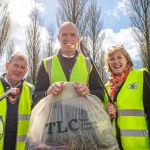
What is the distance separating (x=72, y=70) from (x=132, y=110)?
675 mm

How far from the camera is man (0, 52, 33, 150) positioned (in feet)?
9.00

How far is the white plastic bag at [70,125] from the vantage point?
1.80m

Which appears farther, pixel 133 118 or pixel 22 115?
pixel 22 115

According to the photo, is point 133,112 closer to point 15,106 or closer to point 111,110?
point 111,110

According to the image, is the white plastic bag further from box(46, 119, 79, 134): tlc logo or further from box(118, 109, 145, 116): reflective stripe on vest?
box(118, 109, 145, 116): reflective stripe on vest

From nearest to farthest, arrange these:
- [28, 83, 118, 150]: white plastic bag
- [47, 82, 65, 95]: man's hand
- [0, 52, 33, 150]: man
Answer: [28, 83, 118, 150]: white plastic bag, [47, 82, 65, 95]: man's hand, [0, 52, 33, 150]: man

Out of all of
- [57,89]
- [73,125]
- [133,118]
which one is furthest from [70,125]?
[133,118]

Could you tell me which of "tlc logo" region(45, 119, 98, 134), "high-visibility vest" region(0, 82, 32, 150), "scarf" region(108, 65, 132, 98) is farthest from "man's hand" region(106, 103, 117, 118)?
"high-visibility vest" region(0, 82, 32, 150)

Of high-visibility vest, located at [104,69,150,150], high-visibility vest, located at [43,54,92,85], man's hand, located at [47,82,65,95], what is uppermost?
high-visibility vest, located at [43,54,92,85]

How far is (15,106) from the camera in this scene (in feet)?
9.30

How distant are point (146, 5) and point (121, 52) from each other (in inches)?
524

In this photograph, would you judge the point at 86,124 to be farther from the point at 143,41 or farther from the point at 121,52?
the point at 143,41

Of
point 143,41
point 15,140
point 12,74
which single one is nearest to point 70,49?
point 12,74

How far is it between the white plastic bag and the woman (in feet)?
1.90
